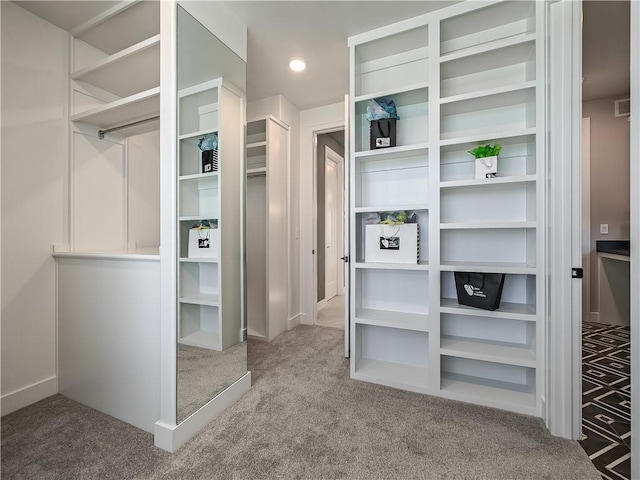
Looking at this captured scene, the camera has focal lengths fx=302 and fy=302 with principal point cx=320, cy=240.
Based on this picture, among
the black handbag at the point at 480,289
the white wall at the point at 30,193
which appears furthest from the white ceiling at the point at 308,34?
the black handbag at the point at 480,289

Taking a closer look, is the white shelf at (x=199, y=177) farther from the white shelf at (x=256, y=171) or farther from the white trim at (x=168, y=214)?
the white shelf at (x=256, y=171)

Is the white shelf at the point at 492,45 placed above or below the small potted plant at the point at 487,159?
above

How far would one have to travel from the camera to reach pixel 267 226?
Answer: 310 centimetres

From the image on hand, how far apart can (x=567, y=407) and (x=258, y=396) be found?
173 centimetres

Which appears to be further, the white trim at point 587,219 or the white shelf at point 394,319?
the white trim at point 587,219

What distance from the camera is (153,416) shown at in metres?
1.64

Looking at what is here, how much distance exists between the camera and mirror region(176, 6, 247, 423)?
1604 mm

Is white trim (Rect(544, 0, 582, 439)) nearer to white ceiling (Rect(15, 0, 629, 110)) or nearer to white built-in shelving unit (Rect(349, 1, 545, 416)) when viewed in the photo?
white built-in shelving unit (Rect(349, 1, 545, 416))

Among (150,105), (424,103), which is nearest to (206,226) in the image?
(150,105)

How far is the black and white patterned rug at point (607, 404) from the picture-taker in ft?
4.64

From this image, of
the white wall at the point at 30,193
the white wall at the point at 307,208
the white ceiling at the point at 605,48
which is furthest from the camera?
the white wall at the point at 307,208

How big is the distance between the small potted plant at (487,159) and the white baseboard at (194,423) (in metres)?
2.06

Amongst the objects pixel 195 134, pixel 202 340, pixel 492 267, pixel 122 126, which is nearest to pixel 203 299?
pixel 202 340

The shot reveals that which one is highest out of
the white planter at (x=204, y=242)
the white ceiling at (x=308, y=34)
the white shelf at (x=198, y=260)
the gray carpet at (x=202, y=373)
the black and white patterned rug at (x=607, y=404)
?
the white ceiling at (x=308, y=34)
